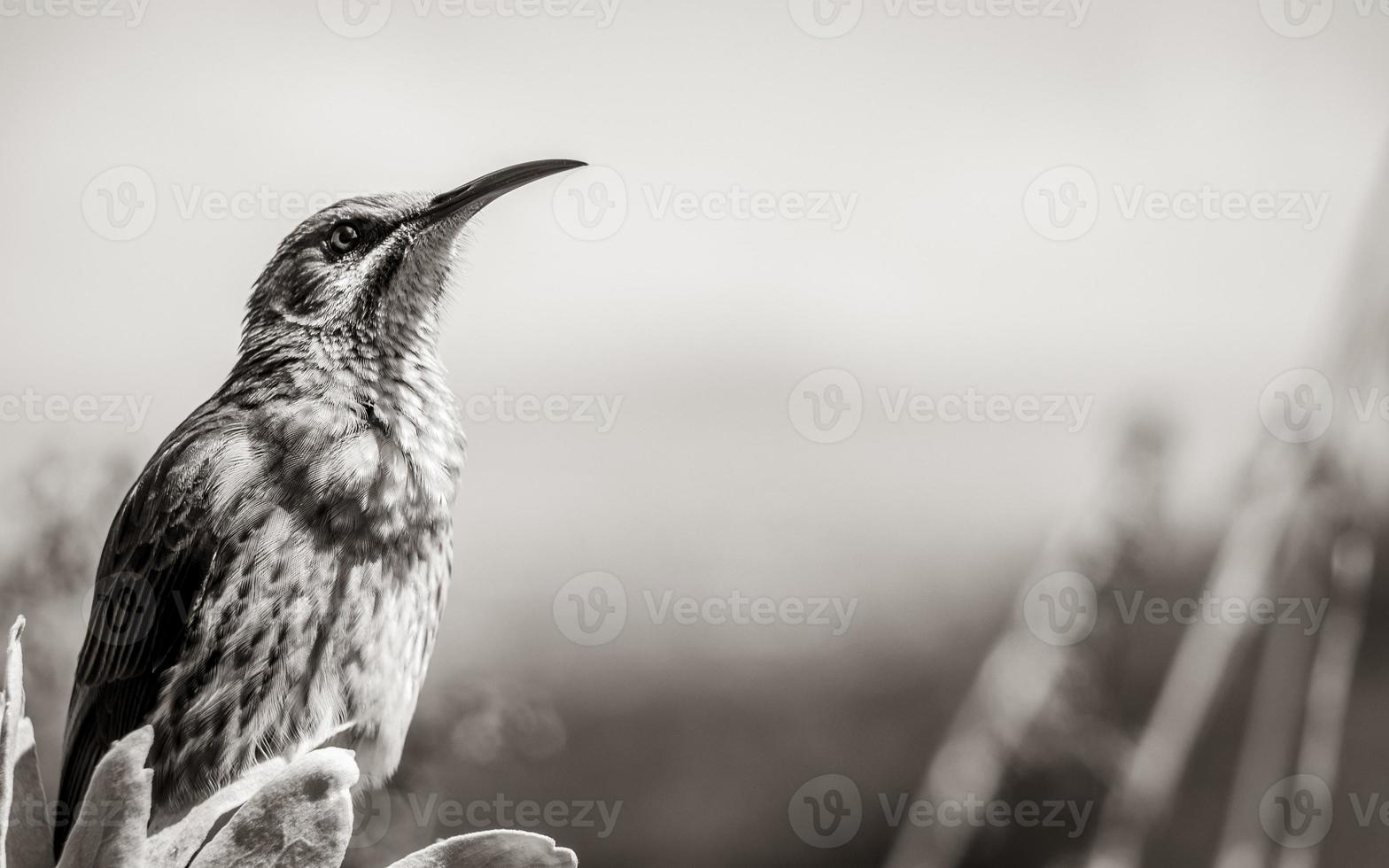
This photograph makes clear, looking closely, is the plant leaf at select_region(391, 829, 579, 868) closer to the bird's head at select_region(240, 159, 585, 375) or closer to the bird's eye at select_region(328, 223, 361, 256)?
the bird's head at select_region(240, 159, 585, 375)

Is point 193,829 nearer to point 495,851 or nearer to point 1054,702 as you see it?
point 495,851

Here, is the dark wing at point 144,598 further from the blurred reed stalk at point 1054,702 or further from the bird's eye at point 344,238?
the blurred reed stalk at point 1054,702

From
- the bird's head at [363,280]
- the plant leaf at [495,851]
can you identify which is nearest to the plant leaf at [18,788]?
the plant leaf at [495,851]

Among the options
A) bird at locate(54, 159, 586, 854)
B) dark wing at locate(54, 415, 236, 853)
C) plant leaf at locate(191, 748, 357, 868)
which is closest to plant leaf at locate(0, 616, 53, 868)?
plant leaf at locate(191, 748, 357, 868)

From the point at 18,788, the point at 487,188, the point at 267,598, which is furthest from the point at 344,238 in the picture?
the point at 18,788

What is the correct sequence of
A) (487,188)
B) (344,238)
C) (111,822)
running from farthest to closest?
(344,238), (487,188), (111,822)
